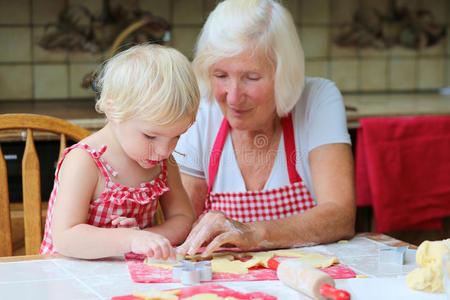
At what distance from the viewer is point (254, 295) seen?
0.92 metres

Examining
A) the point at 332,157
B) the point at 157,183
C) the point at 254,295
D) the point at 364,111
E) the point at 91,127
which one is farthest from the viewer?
the point at 364,111

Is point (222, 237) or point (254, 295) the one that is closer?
point (254, 295)

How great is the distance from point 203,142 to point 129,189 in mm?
435

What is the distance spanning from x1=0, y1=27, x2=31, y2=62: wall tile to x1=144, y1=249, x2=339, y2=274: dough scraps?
6.15 feet

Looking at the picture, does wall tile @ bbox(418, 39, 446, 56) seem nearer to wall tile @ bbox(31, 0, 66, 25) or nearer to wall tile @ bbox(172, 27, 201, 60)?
wall tile @ bbox(172, 27, 201, 60)

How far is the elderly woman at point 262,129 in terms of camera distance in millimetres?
1492

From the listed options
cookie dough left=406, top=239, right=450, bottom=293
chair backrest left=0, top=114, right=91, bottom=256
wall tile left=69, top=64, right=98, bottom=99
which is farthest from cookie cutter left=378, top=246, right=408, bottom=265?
wall tile left=69, top=64, right=98, bottom=99

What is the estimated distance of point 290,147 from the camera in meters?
1.61

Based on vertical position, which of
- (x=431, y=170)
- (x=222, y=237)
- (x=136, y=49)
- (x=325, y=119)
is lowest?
(x=431, y=170)

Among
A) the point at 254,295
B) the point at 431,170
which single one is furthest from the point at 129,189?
the point at 431,170

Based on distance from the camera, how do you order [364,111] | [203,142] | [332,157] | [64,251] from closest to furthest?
[64,251] → [332,157] → [203,142] → [364,111]

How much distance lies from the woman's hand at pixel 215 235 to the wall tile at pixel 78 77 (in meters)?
1.75

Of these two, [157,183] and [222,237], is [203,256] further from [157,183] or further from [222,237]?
[157,183]

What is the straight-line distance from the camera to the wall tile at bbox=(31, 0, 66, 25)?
272 centimetres
